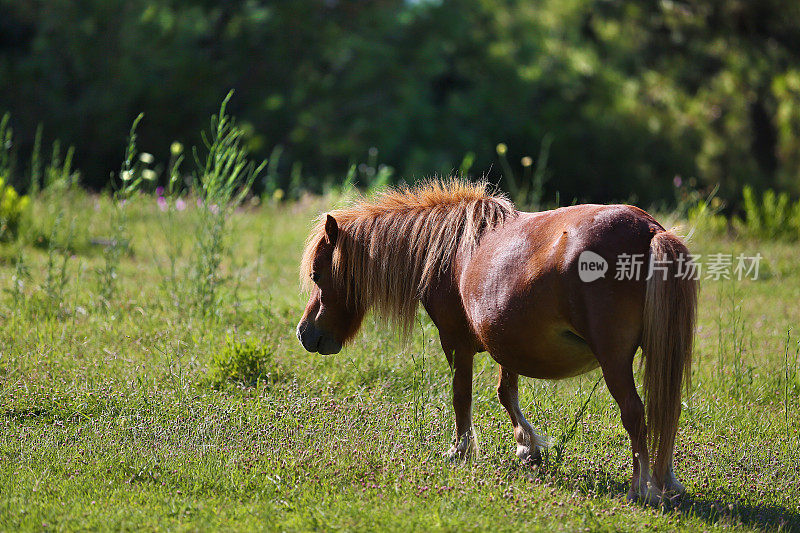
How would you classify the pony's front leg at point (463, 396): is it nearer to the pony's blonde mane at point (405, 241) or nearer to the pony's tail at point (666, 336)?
the pony's blonde mane at point (405, 241)

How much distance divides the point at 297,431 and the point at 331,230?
3.74 ft

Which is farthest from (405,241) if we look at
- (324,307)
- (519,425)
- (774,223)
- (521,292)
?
(774,223)

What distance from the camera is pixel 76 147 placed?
48.9 ft

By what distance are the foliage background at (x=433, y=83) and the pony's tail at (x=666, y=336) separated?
11121 millimetres

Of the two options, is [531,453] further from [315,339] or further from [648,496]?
[315,339]

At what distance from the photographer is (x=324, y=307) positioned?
187 inches

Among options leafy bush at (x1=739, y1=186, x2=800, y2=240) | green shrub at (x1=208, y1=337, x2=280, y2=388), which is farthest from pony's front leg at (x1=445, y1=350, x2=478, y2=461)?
leafy bush at (x1=739, y1=186, x2=800, y2=240)

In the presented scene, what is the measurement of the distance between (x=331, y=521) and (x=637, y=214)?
194 centimetres

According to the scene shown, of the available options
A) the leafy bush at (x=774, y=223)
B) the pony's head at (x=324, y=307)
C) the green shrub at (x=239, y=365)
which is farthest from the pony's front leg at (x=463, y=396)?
the leafy bush at (x=774, y=223)

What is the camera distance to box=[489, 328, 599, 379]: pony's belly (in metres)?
3.89

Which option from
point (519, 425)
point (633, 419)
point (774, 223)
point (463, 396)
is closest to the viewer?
point (633, 419)

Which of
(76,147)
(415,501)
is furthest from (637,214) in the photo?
(76,147)

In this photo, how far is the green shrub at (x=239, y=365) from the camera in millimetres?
5348

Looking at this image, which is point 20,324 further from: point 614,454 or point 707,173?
point 707,173
